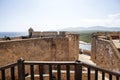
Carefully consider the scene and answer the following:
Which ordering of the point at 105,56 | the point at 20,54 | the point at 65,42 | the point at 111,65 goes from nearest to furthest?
the point at 111,65 < the point at 105,56 < the point at 20,54 < the point at 65,42

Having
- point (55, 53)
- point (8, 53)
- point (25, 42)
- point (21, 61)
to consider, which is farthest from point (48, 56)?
point (21, 61)

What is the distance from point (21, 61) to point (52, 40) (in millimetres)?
10303

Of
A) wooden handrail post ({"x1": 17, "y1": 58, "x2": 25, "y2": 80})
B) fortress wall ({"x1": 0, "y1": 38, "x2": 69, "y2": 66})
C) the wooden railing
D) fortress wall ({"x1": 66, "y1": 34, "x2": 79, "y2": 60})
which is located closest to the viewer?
the wooden railing

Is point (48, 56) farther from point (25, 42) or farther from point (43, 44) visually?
point (25, 42)

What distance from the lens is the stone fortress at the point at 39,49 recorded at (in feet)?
33.7

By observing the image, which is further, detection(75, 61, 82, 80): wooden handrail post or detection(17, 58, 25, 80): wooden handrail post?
detection(17, 58, 25, 80): wooden handrail post

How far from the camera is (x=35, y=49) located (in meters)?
12.2

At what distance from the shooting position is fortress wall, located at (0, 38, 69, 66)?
1022cm

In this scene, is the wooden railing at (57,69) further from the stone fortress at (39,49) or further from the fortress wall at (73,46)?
the fortress wall at (73,46)

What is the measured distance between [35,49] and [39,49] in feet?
1.36

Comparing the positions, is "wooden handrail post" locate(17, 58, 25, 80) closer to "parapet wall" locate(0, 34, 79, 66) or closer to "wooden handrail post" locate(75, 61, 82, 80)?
"wooden handrail post" locate(75, 61, 82, 80)

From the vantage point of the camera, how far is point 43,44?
42.3ft

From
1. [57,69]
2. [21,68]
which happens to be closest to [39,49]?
[21,68]

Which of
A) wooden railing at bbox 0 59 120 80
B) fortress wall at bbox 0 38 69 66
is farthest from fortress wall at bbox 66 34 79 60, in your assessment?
wooden railing at bbox 0 59 120 80
